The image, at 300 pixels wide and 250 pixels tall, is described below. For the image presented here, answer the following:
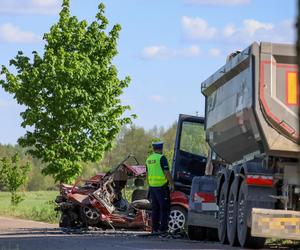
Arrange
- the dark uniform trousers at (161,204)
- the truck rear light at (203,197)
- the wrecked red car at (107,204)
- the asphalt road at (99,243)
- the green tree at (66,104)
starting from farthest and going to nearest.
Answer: the green tree at (66,104)
the wrecked red car at (107,204)
the dark uniform trousers at (161,204)
the truck rear light at (203,197)
the asphalt road at (99,243)

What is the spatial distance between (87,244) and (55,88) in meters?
21.1

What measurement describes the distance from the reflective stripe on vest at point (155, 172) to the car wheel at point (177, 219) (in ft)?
4.95

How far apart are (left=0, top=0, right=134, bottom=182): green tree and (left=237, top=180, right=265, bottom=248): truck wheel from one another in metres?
21.8

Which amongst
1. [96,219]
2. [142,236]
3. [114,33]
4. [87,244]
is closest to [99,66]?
[114,33]

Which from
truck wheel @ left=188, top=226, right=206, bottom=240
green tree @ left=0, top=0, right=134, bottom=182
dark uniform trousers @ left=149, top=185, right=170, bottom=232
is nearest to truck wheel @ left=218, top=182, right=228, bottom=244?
truck wheel @ left=188, top=226, right=206, bottom=240

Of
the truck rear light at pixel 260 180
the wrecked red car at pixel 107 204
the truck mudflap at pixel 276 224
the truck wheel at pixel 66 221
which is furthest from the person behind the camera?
the truck wheel at pixel 66 221

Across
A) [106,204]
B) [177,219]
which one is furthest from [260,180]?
[106,204]

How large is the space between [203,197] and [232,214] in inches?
98.8

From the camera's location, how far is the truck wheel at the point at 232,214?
56.7ft

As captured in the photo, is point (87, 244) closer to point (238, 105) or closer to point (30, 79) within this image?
point (238, 105)

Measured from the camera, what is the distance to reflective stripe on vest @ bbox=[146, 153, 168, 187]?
829 inches

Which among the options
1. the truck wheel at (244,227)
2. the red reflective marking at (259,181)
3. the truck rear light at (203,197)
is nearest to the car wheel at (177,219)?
the truck rear light at (203,197)

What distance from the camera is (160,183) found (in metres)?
21.2

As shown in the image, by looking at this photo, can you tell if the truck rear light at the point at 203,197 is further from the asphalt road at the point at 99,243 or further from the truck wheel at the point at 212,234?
the truck wheel at the point at 212,234
